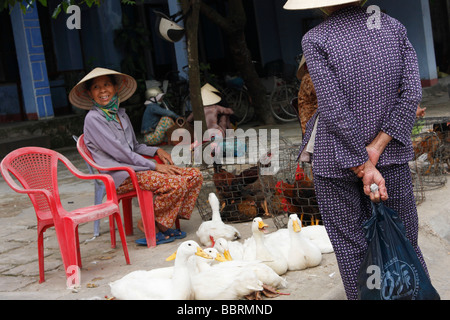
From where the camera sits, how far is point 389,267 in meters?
2.79

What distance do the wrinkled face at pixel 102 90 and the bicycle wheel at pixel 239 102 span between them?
321 inches

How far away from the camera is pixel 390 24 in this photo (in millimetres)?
2910

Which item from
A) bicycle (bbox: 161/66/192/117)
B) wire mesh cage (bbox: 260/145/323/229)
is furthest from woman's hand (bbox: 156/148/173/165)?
bicycle (bbox: 161/66/192/117)

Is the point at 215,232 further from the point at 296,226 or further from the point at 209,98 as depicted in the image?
the point at 209,98

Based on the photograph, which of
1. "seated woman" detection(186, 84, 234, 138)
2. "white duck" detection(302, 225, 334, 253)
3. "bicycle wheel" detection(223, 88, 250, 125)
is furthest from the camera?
"bicycle wheel" detection(223, 88, 250, 125)

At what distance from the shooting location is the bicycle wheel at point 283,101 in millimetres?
13047

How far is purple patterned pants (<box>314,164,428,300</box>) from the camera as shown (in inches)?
118

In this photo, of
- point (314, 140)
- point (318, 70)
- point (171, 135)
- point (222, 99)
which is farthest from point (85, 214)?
point (171, 135)

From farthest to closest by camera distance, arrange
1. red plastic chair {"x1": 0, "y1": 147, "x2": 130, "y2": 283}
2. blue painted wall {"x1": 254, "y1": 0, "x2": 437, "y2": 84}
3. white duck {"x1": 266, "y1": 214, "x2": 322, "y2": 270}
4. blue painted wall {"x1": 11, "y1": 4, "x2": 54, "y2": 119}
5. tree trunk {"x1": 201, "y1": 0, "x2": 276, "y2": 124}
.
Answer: blue painted wall {"x1": 254, "y1": 0, "x2": 437, "y2": 84} → blue painted wall {"x1": 11, "y1": 4, "x2": 54, "y2": 119} → tree trunk {"x1": 201, "y1": 0, "x2": 276, "y2": 124} → red plastic chair {"x1": 0, "y1": 147, "x2": 130, "y2": 283} → white duck {"x1": 266, "y1": 214, "x2": 322, "y2": 270}

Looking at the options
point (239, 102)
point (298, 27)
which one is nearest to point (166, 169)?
point (239, 102)

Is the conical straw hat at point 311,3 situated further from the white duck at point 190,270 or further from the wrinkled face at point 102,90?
the wrinkled face at point 102,90

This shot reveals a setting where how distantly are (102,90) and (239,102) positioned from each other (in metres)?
8.34

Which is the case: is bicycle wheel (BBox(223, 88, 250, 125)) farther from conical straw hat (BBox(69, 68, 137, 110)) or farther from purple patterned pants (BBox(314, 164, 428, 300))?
purple patterned pants (BBox(314, 164, 428, 300))
